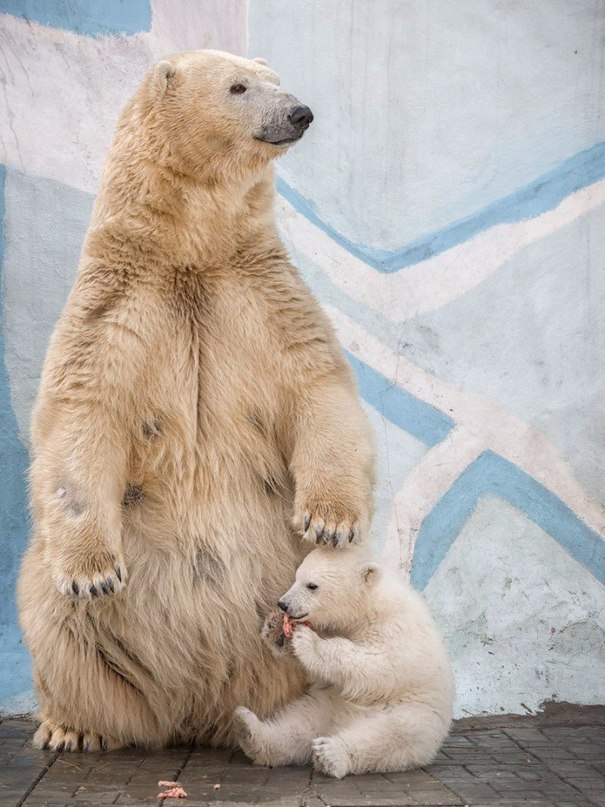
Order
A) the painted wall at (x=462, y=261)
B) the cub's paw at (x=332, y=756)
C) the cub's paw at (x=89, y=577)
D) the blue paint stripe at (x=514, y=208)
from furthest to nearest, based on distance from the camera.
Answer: the blue paint stripe at (x=514, y=208)
the painted wall at (x=462, y=261)
the cub's paw at (x=89, y=577)
the cub's paw at (x=332, y=756)

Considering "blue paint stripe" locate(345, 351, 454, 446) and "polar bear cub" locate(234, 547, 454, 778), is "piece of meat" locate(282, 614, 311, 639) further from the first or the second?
"blue paint stripe" locate(345, 351, 454, 446)

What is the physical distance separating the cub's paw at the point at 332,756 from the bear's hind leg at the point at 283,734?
17cm

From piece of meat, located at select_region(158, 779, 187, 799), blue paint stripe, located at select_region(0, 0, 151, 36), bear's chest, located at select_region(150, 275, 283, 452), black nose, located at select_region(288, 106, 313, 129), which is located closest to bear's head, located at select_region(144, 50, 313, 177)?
black nose, located at select_region(288, 106, 313, 129)

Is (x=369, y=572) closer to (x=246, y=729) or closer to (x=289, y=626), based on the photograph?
(x=289, y=626)

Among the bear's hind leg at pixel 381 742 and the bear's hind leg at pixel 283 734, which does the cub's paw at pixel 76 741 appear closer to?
the bear's hind leg at pixel 283 734

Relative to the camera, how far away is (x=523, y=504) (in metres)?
5.12

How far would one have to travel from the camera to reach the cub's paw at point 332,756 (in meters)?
3.38

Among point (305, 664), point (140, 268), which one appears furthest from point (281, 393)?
point (305, 664)

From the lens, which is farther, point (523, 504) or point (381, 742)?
point (523, 504)

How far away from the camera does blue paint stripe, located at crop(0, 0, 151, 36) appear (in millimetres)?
4859

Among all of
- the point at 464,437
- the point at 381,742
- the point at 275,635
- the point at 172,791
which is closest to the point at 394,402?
the point at 464,437

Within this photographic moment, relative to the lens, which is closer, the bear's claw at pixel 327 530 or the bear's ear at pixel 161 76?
the bear's claw at pixel 327 530

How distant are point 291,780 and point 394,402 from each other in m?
2.00

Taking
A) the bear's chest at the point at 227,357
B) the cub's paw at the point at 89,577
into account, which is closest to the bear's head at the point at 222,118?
the bear's chest at the point at 227,357
